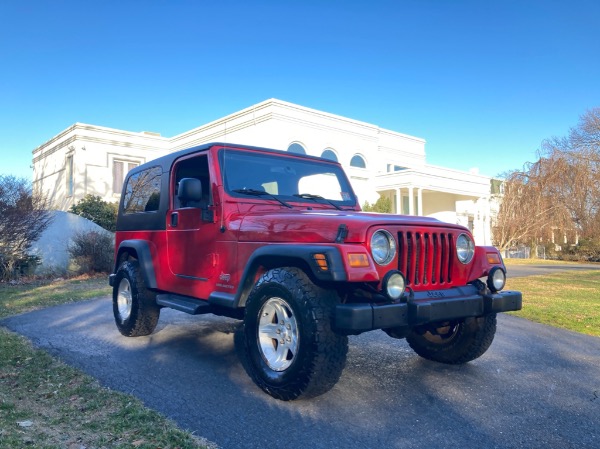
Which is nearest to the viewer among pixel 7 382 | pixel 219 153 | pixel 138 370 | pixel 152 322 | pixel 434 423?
pixel 434 423

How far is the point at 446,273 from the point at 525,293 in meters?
8.17

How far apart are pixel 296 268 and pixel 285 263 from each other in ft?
0.44

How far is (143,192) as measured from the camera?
6008 mm

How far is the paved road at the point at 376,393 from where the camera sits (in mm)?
3051

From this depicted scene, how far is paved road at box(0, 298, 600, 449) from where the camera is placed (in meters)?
3.05

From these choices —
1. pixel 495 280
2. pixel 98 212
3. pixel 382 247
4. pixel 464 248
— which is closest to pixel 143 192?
pixel 382 247

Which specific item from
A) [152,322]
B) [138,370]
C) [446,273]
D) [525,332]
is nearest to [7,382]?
[138,370]

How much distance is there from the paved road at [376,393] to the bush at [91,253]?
26.8ft

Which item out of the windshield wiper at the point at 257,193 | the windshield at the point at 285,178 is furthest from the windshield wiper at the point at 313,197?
the windshield wiper at the point at 257,193

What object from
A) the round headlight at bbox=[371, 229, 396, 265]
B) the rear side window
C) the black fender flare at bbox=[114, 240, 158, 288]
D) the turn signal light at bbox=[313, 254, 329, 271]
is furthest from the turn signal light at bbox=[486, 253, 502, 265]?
the rear side window

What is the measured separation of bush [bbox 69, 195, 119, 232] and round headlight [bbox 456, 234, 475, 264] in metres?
18.2

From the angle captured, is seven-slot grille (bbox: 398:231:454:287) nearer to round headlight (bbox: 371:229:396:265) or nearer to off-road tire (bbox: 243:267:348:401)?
round headlight (bbox: 371:229:396:265)

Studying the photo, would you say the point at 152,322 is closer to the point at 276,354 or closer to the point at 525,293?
the point at 276,354

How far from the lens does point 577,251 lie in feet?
98.3
